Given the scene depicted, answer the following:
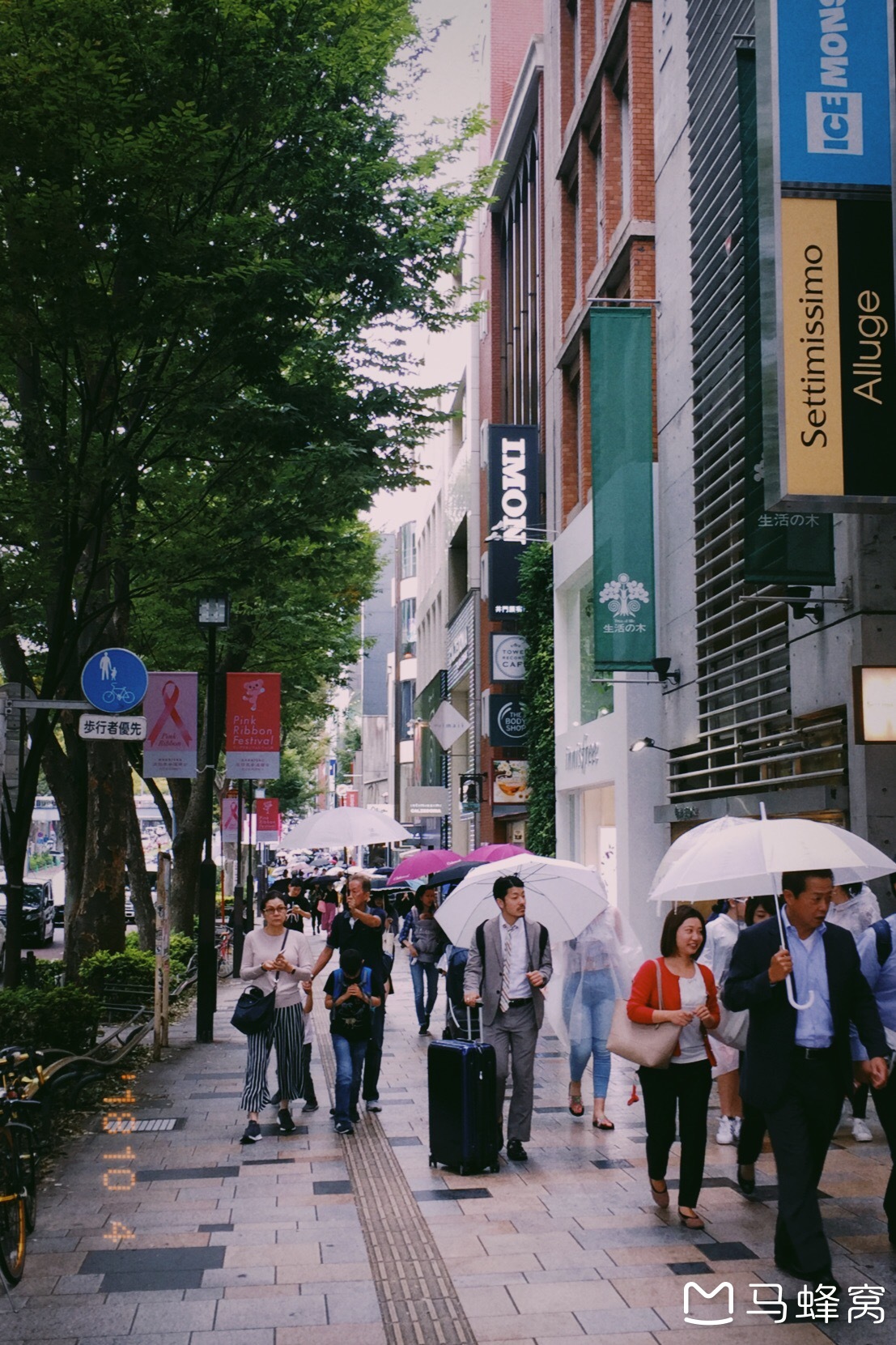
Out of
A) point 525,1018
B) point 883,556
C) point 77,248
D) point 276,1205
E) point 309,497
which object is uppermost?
point 77,248

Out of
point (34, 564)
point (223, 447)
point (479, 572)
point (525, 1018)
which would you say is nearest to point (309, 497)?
point (223, 447)

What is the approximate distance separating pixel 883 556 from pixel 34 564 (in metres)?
8.26

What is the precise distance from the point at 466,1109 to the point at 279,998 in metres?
2.32

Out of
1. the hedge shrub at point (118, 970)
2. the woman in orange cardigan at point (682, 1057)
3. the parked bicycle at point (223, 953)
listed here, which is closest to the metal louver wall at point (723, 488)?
the woman in orange cardigan at point (682, 1057)

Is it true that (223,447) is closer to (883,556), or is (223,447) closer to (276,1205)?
(883,556)

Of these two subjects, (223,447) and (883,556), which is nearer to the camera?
(883,556)

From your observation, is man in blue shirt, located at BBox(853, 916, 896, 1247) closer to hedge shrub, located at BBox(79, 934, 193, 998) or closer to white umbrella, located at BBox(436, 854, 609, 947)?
white umbrella, located at BBox(436, 854, 609, 947)

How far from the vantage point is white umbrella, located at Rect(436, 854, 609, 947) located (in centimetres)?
1062

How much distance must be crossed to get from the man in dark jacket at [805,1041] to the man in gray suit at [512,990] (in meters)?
3.41

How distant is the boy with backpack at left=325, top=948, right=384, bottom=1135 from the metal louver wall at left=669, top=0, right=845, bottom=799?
496cm

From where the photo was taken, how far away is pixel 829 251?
10500mm

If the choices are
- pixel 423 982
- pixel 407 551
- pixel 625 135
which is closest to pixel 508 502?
pixel 625 135

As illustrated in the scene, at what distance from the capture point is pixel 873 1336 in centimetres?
568

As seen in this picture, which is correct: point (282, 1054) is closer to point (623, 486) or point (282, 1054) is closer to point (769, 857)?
point (769, 857)
